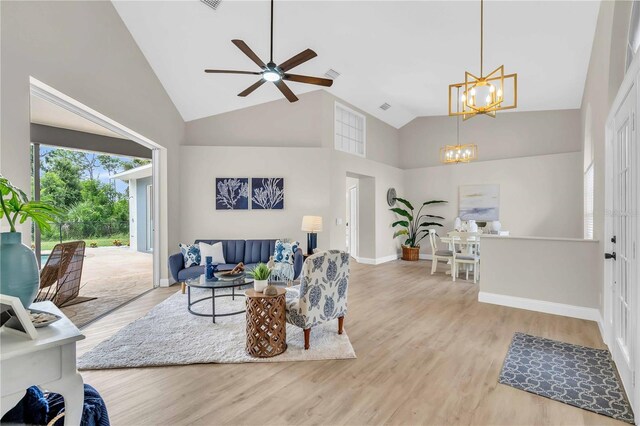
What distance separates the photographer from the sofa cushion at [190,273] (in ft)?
15.7

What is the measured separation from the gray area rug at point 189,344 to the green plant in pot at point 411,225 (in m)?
5.37

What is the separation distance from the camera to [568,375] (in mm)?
2553

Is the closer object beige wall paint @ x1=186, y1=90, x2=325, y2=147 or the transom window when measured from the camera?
beige wall paint @ x1=186, y1=90, x2=325, y2=147

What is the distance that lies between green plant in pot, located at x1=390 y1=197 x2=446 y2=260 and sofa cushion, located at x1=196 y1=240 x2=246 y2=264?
4468 millimetres

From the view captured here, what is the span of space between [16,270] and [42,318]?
21 cm

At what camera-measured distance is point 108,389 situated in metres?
2.36

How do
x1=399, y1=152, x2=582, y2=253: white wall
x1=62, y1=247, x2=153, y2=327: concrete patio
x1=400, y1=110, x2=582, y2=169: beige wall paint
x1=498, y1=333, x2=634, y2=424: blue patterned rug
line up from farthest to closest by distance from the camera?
1. x1=400, y1=110, x2=582, y2=169: beige wall paint
2. x1=399, y1=152, x2=582, y2=253: white wall
3. x1=62, y1=247, x2=153, y2=327: concrete patio
4. x1=498, y1=333, x2=634, y2=424: blue patterned rug

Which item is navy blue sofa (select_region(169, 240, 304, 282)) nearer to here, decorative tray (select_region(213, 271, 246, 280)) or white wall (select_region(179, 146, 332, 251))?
white wall (select_region(179, 146, 332, 251))

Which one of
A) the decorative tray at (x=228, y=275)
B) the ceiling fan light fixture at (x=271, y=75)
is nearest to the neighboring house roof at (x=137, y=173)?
the decorative tray at (x=228, y=275)

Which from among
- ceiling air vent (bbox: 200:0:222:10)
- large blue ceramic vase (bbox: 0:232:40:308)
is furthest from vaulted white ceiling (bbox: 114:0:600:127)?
large blue ceramic vase (bbox: 0:232:40:308)

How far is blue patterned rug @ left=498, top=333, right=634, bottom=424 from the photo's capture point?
220 centimetres

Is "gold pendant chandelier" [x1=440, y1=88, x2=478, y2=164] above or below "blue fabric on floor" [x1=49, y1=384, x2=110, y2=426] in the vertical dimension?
above

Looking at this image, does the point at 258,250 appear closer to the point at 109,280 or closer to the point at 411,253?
the point at 109,280

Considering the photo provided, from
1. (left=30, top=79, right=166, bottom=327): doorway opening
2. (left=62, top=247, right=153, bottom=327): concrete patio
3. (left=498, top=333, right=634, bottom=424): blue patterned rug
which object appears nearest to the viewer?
(left=498, top=333, right=634, bottom=424): blue patterned rug
